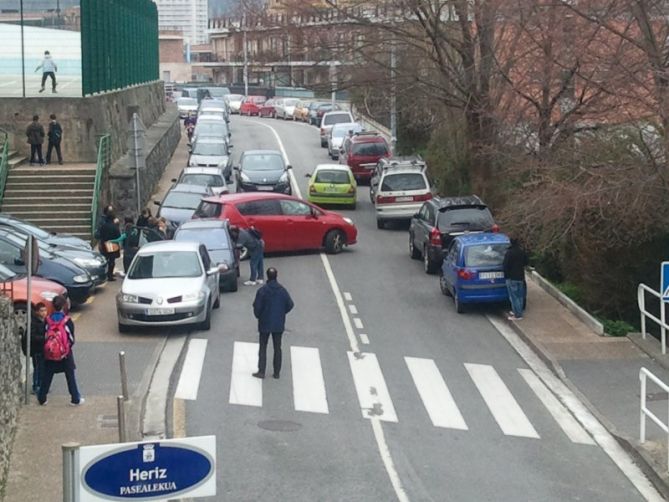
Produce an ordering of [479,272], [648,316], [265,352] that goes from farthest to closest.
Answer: [479,272] < [648,316] < [265,352]

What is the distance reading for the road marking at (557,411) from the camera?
15273mm

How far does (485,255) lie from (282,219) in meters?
7.76

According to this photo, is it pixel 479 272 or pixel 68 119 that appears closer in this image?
pixel 479 272

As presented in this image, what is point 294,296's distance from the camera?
24594 millimetres

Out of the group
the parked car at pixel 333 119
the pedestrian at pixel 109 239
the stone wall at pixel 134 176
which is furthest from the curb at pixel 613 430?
the parked car at pixel 333 119

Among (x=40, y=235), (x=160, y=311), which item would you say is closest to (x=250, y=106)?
(x=40, y=235)

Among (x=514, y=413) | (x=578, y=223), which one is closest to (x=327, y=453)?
(x=514, y=413)

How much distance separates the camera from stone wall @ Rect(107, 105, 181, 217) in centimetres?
3269

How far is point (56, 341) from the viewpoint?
1532cm

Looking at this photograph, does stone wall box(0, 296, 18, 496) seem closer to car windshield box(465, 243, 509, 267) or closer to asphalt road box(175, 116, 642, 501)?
asphalt road box(175, 116, 642, 501)

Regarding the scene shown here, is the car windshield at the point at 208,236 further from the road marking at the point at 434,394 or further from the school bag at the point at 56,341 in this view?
the school bag at the point at 56,341

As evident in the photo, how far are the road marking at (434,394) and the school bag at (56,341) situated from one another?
16.5 feet

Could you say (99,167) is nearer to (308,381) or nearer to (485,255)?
(485,255)

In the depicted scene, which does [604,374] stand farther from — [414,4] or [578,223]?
[414,4]
